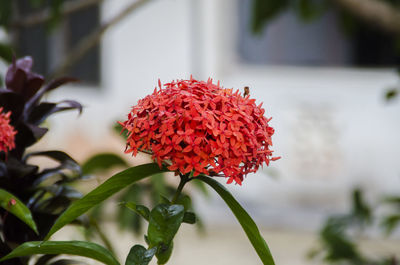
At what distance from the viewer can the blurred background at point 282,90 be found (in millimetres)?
4664

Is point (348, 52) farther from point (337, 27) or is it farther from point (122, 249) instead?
point (122, 249)

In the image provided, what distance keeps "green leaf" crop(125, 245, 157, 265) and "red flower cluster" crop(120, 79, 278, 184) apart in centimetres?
12

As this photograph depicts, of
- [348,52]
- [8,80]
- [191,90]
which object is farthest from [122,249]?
[191,90]

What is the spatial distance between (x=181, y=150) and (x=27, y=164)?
0.43 meters

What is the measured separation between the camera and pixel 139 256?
2.61ft

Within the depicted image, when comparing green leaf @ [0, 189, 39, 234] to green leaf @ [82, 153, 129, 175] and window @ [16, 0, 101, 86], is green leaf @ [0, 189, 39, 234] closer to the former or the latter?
green leaf @ [82, 153, 129, 175]

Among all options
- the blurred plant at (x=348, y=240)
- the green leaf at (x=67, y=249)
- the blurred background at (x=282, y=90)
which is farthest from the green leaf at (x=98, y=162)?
the blurred background at (x=282, y=90)

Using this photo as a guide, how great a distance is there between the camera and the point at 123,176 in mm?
810

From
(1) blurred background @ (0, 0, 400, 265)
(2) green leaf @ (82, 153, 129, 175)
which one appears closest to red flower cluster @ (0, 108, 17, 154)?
(2) green leaf @ (82, 153, 129, 175)

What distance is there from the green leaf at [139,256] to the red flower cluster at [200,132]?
0.41ft

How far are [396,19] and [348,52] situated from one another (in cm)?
281

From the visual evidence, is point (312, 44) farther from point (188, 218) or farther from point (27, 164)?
point (188, 218)

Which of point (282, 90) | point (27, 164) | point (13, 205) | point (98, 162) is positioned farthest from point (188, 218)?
point (282, 90)

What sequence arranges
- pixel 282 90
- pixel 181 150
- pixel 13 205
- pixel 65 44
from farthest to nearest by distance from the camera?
pixel 65 44 → pixel 282 90 → pixel 13 205 → pixel 181 150
